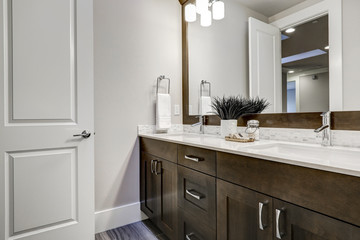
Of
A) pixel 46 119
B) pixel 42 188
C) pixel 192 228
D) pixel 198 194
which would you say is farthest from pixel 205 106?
pixel 42 188

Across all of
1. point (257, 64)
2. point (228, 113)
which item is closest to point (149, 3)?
point (257, 64)

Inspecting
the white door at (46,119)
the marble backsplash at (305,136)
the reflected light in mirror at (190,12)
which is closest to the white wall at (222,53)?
the reflected light in mirror at (190,12)

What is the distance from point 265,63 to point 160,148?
1043 millimetres

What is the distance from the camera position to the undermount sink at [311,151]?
0.93 meters

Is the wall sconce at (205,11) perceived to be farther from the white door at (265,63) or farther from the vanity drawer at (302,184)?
the vanity drawer at (302,184)

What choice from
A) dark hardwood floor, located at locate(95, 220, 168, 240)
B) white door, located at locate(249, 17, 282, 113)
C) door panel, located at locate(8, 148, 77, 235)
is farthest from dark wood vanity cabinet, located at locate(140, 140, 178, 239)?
white door, located at locate(249, 17, 282, 113)

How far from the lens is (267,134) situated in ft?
4.79

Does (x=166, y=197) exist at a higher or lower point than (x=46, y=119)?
lower

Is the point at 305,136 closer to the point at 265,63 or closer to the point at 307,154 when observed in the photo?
the point at 307,154

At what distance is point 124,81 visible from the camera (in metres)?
1.89

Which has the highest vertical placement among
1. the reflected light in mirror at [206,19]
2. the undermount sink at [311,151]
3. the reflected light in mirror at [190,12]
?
the reflected light in mirror at [190,12]

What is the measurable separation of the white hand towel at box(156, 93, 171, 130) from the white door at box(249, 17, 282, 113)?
0.81m

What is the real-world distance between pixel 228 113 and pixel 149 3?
4.54 ft

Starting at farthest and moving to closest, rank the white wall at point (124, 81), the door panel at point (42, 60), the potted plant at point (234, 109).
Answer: the white wall at point (124, 81) → the potted plant at point (234, 109) → the door panel at point (42, 60)
